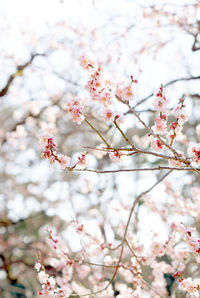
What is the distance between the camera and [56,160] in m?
1.94

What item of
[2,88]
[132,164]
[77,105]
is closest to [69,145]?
[132,164]

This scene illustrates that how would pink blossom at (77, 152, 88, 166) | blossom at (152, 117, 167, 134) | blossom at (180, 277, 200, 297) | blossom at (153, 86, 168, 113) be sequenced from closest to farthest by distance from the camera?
blossom at (153, 86, 168, 113), blossom at (152, 117, 167, 134), pink blossom at (77, 152, 88, 166), blossom at (180, 277, 200, 297)

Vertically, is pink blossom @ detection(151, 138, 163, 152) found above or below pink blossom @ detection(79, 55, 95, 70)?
below

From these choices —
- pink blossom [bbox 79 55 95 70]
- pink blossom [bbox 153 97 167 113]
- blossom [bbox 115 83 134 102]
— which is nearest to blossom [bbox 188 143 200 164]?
pink blossom [bbox 153 97 167 113]

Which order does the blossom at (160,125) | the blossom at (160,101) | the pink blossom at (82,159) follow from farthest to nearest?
the pink blossom at (82,159) < the blossom at (160,125) < the blossom at (160,101)

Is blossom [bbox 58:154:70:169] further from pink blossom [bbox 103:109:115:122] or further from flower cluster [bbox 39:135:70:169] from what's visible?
pink blossom [bbox 103:109:115:122]

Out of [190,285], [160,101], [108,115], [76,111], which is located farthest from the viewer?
[190,285]

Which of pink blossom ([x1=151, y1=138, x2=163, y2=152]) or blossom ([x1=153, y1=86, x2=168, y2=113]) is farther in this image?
pink blossom ([x1=151, y1=138, x2=163, y2=152])

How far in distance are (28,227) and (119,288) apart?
4270 mm

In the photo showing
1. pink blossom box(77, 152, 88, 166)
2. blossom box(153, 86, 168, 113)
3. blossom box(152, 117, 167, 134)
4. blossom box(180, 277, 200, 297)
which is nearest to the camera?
blossom box(153, 86, 168, 113)

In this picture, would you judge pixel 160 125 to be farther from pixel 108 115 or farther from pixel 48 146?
pixel 48 146

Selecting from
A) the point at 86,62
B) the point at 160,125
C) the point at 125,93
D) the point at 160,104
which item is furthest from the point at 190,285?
the point at 86,62

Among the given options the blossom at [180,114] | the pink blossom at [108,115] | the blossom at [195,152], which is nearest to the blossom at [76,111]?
the pink blossom at [108,115]

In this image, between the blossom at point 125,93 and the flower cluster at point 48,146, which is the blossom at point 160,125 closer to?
the blossom at point 125,93
